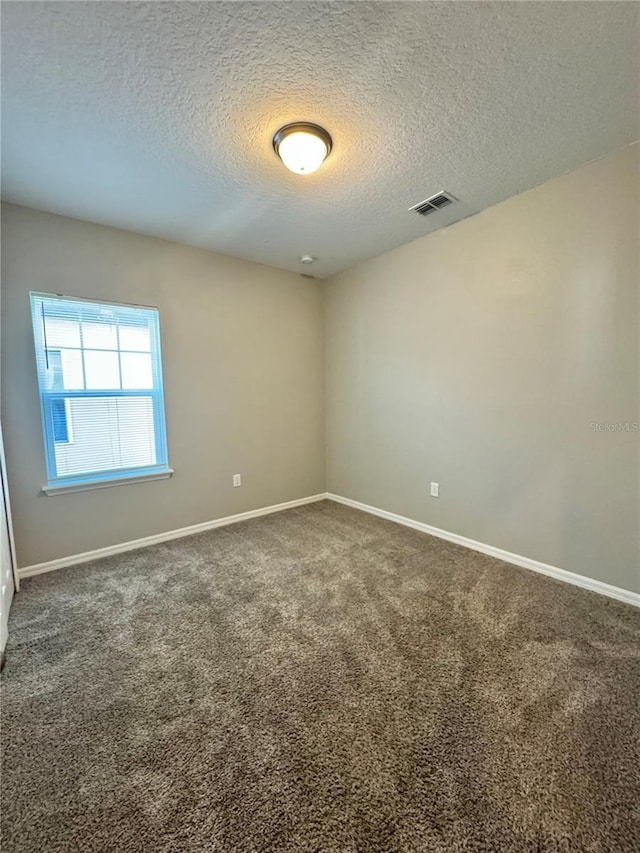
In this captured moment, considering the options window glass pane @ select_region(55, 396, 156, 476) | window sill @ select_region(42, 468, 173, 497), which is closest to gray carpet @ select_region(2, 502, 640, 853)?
window sill @ select_region(42, 468, 173, 497)

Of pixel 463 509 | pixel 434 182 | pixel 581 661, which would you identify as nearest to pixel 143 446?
pixel 463 509

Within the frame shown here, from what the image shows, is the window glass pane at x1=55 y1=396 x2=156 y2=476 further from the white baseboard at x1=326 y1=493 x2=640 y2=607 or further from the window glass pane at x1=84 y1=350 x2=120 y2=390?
the white baseboard at x1=326 y1=493 x2=640 y2=607

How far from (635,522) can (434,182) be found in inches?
93.8

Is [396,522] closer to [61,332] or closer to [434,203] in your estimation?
[434,203]

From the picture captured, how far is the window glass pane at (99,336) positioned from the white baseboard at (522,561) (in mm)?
2825

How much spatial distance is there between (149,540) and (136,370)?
1.45 meters

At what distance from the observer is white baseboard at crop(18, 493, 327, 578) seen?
95.2 inches

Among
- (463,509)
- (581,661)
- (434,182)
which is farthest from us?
(463,509)

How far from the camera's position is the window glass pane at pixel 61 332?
2427 mm

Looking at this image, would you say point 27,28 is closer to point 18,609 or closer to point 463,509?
point 18,609

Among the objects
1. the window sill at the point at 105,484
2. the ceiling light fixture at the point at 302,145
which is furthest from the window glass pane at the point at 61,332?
the ceiling light fixture at the point at 302,145

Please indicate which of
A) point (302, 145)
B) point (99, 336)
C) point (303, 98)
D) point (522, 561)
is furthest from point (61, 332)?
point (522, 561)

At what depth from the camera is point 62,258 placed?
2430mm

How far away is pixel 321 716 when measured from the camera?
1285 mm
